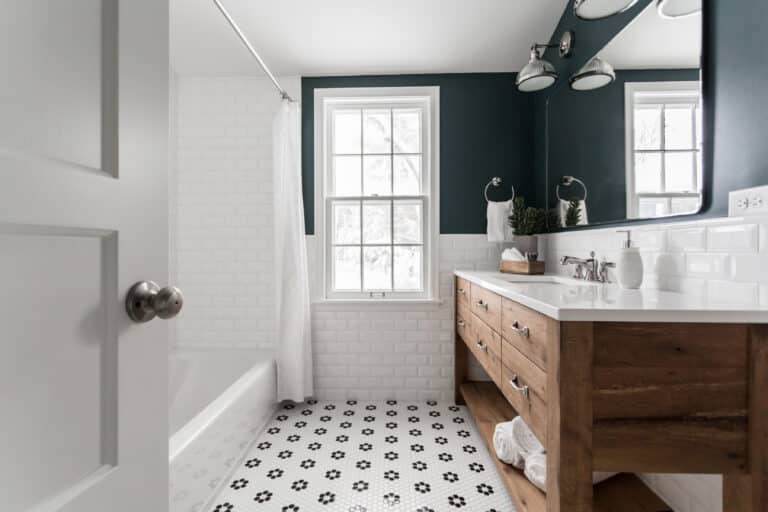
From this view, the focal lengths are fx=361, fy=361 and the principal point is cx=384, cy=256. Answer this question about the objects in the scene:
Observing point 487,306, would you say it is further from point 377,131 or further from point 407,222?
point 377,131

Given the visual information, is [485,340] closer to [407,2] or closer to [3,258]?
[3,258]

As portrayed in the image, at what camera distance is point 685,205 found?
1.33 metres

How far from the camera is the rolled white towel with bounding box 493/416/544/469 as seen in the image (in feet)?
5.41

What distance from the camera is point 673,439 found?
0.91 m

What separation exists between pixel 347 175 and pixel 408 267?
0.86 metres

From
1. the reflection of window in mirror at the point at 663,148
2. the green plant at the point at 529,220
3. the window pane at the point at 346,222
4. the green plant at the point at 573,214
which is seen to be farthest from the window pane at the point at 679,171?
the window pane at the point at 346,222

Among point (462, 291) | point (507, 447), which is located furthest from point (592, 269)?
point (507, 447)

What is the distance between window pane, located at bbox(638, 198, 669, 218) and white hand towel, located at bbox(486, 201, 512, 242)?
1.07 metres

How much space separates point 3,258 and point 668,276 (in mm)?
1787

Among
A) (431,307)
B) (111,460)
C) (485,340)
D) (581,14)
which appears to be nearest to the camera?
(111,460)

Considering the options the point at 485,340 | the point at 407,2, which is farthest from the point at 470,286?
the point at 407,2

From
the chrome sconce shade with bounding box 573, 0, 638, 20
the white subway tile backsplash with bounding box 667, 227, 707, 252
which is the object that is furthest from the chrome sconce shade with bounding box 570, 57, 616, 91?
the white subway tile backsplash with bounding box 667, 227, 707, 252

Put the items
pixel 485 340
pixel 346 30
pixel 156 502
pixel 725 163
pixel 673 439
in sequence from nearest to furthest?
1. pixel 156 502
2. pixel 673 439
3. pixel 725 163
4. pixel 485 340
5. pixel 346 30

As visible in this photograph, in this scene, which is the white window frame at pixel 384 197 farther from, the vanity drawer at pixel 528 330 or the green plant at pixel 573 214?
the vanity drawer at pixel 528 330
